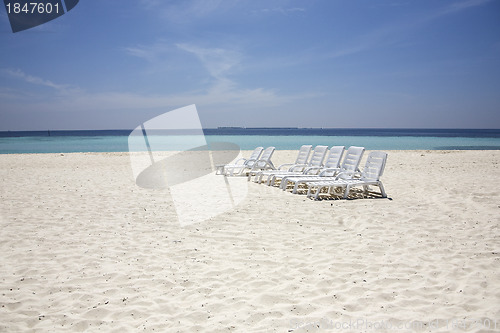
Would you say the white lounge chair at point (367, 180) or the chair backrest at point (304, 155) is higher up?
the chair backrest at point (304, 155)

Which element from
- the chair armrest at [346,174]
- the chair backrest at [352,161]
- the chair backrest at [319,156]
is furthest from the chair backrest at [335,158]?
the chair armrest at [346,174]

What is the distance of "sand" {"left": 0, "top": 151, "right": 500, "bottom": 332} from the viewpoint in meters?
2.87

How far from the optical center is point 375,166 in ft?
26.6

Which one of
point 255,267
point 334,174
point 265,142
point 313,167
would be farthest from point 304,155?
point 265,142

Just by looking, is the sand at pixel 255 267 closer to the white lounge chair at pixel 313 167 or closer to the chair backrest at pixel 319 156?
the white lounge chair at pixel 313 167

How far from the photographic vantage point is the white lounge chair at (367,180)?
7539mm

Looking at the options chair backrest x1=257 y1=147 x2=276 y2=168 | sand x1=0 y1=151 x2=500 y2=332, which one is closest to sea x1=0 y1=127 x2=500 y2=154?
chair backrest x1=257 y1=147 x2=276 y2=168

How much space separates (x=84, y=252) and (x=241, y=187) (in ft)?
16.7

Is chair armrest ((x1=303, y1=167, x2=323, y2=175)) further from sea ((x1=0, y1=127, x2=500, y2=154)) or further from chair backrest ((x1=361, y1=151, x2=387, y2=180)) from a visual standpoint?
sea ((x1=0, y1=127, x2=500, y2=154))

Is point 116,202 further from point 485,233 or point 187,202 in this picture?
point 485,233

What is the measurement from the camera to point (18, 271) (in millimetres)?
3805

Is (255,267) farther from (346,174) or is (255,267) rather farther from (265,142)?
(265,142)

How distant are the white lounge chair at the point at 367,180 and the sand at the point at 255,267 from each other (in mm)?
495

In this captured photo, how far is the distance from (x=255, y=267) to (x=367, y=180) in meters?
4.69
